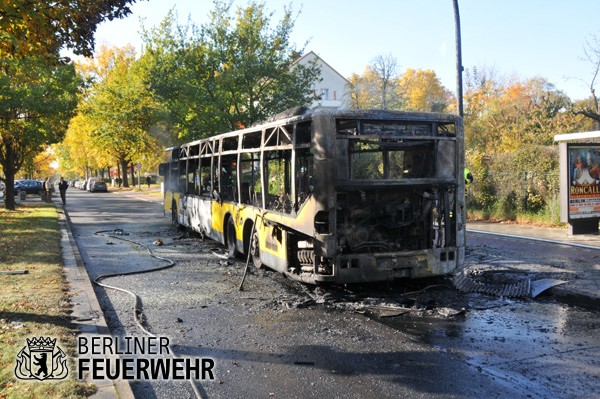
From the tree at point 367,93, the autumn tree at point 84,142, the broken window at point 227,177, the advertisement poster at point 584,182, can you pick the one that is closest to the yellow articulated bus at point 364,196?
the broken window at point 227,177

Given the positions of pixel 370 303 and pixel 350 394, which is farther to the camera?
pixel 370 303

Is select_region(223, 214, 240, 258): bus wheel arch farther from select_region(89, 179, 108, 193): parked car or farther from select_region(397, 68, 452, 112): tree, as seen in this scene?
select_region(397, 68, 452, 112): tree

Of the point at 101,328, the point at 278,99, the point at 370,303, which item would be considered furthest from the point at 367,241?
the point at 278,99

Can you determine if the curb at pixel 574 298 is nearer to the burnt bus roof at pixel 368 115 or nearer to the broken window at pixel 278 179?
the burnt bus roof at pixel 368 115

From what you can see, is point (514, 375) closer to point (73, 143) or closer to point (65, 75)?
point (65, 75)

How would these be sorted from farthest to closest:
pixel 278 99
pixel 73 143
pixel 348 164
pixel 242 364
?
1. pixel 73 143
2. pixel 278 99
3. pixel 348 164
4. pixel 242 364

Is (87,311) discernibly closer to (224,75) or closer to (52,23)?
(52,23)

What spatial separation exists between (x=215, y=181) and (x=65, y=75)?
41.1 feet

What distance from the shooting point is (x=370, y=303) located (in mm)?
7355

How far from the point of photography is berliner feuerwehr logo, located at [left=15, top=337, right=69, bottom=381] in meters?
4.51

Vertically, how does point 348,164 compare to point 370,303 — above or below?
above

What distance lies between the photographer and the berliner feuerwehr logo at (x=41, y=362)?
451 centimetres

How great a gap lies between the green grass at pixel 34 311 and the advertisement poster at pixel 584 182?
12.4 meters

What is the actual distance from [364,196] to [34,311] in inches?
183
